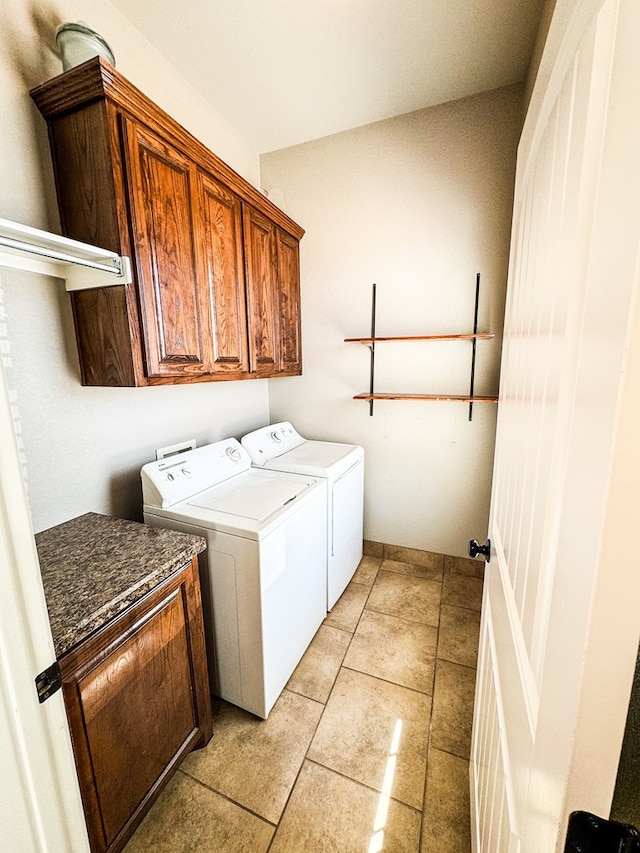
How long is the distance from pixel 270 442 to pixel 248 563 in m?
1.08

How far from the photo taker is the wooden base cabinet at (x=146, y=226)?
1.17 m

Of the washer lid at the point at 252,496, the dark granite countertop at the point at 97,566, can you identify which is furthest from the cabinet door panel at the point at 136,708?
the washer lid at the point at 252,496

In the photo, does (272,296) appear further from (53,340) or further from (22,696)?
(22,696)

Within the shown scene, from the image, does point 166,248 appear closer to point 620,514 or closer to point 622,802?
point 620,514

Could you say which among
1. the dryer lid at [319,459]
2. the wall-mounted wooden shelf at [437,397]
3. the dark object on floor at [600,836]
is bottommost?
the dryer lid at [319,459]

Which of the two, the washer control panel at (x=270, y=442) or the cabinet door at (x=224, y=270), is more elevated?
the cabinet door at (x=224, y=270)

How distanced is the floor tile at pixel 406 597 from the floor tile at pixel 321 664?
1.08ft

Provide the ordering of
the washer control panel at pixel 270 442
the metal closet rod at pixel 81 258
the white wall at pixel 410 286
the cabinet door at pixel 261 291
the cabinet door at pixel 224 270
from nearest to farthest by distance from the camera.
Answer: the metal closet rod at pixel 81 258 < the cabinet door at pixel 224 270 < the cabinet door at pixel 261 291 < the white wall at pixel 410 286 < the washer control panel at pixel 270 442

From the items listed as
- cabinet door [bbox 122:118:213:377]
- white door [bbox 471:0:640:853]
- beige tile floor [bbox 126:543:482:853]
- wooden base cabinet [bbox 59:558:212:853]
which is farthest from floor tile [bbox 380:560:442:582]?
cabinet door [bbox 122:118:213:377]

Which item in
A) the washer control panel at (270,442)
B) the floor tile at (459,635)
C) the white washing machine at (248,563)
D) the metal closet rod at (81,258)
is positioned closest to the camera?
the metal closet rod at (81,258)

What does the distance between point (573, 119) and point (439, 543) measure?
2.37 metres

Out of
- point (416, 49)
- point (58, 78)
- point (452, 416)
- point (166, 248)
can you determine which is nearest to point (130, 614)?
point (166, 248)

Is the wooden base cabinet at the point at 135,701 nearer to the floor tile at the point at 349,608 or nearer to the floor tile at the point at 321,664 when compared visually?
the floor tile at the point at 321,664

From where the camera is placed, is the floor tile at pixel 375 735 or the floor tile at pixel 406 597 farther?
the floor tile at pixel 406 597
